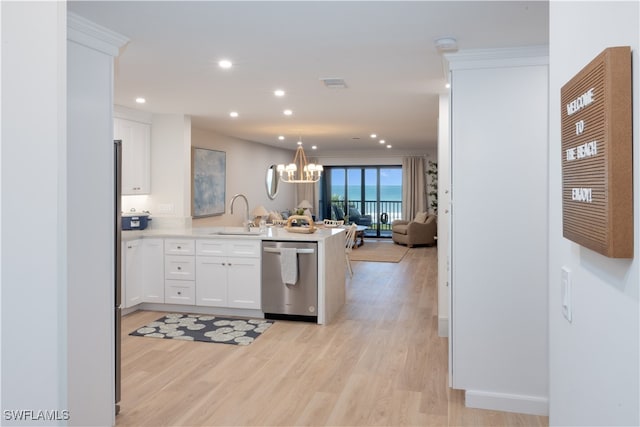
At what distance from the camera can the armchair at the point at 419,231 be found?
11.6m

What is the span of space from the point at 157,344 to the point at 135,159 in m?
2.56

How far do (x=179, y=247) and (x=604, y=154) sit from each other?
5.08 meters

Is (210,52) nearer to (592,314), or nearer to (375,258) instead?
(592,314)

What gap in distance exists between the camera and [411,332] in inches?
192

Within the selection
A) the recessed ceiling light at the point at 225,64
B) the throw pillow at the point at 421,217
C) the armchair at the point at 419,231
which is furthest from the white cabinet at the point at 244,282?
the throw pillow at the point at 421,217

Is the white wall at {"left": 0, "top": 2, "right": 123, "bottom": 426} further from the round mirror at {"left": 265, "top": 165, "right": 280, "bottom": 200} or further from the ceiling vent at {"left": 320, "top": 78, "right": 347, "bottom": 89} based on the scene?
the round mirror at {"left": 265, "top": 165, "right": 280, "bottom": 200}

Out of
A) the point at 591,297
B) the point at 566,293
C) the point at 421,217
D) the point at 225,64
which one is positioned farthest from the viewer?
the point at 421,217

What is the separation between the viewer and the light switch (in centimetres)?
130

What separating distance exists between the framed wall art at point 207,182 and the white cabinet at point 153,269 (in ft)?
6.88

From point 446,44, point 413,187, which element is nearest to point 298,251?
point 446,44

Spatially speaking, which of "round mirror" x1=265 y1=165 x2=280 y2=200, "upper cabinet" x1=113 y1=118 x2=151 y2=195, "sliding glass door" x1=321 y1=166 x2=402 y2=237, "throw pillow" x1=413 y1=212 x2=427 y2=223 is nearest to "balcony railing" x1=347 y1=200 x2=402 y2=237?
"sliding glass door" x1=321 y1=166 x2=402 y2=237

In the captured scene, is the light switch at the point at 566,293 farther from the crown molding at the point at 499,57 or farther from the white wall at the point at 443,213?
the white wall at the point at 443,213

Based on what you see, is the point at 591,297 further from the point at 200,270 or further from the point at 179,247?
the point at 179,247

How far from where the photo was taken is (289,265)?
17.0 feet
